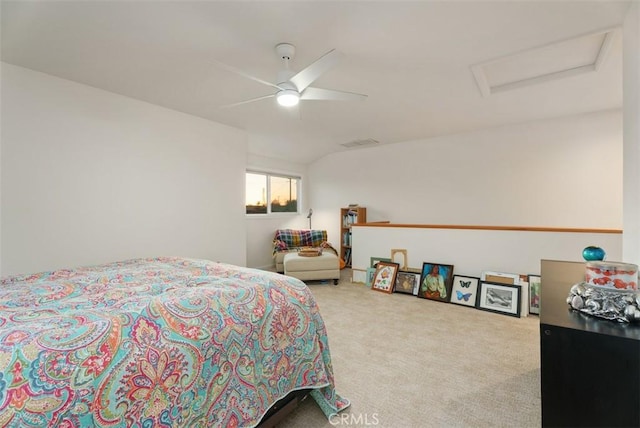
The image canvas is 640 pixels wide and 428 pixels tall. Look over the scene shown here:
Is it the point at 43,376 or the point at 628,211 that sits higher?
the point at 628,211

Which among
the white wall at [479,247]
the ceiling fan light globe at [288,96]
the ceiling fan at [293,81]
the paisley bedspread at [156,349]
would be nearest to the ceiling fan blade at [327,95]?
the ceiling fan at [293,81]

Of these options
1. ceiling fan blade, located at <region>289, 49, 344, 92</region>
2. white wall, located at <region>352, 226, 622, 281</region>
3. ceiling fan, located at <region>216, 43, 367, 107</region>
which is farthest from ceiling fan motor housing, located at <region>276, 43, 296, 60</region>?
white wall, located at <region>352, 226, 622, 281</region>

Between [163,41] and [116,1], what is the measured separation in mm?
395

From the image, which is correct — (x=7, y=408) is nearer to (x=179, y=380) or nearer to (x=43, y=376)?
(x=43, y=376)

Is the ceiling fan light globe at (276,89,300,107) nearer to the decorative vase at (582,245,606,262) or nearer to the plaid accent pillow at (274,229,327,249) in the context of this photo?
the decorative vase at (582,245,606,262)

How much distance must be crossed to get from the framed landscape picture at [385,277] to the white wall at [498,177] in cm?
56

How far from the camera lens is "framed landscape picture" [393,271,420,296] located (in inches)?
144

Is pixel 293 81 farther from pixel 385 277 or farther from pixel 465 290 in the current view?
pixel 465 290

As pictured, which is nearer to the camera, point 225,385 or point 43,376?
point 43,376

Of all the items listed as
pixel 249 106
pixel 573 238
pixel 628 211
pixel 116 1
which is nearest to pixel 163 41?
pixel 116 1

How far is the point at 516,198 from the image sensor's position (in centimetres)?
413

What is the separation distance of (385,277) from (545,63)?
2.80m

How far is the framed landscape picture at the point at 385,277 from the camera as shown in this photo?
3.80 meters

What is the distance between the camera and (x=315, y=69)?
76.0 inches
